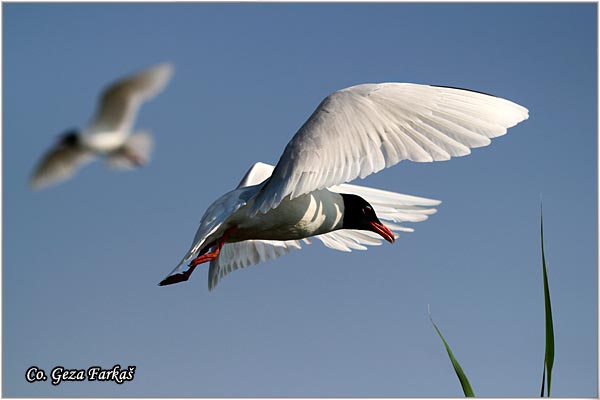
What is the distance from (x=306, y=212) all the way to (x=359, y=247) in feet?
4.13

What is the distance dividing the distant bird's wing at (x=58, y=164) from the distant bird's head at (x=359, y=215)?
3.45m

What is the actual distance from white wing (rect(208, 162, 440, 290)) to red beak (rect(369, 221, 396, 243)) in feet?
0.89

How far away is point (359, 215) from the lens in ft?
16.1

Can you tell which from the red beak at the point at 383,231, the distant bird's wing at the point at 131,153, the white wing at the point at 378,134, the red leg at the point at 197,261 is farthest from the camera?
the red beak at the point at 383,231

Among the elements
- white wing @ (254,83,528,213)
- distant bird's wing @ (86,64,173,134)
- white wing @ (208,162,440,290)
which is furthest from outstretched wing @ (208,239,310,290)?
distant bird's wing @ (86,64,173,134)

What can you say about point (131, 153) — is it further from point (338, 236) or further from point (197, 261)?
point (338, 236)

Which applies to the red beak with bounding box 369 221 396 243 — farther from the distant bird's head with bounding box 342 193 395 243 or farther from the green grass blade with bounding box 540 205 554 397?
the green grass blade with bounding box 540 205 554 397

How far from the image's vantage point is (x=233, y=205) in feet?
13.7

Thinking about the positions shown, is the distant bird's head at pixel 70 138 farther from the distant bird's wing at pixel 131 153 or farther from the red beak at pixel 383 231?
the red beak at pixel 383 231

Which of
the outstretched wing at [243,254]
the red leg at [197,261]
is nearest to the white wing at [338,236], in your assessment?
the outstretched wing at [243,254]

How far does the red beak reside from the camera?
16.5 ft

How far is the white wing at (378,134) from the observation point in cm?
352

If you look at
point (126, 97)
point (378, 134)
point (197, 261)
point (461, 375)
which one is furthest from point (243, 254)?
point (126, 97)

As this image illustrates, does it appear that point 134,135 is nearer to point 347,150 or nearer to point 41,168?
point 41,168
